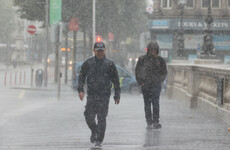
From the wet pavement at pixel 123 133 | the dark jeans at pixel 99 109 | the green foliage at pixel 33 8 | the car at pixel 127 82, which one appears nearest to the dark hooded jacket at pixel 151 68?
the wet pavement at pixel 123 133

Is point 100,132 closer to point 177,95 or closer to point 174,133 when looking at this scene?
point 174,133

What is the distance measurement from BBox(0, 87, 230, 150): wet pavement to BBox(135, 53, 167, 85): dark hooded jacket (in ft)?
3.03

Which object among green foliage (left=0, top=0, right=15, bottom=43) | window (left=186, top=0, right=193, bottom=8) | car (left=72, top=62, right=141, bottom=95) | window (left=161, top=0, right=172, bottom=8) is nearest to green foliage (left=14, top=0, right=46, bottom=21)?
car (left=72, top=62, right=141, bottom=95)

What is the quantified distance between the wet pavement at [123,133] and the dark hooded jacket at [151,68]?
924 millimetres

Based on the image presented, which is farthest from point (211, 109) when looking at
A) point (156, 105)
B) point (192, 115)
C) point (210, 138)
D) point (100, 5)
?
point (100, 5)

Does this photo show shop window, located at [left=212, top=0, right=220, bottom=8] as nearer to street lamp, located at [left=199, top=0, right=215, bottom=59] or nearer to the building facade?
the building facade

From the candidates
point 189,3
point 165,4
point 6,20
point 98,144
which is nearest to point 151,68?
point 98,144

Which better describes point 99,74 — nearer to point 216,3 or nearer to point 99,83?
Answer: point 99,83

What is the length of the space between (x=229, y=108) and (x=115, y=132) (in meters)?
2.59

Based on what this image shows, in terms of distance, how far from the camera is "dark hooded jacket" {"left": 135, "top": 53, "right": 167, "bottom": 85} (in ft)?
29.9

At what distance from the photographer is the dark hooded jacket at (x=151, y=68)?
911 cm

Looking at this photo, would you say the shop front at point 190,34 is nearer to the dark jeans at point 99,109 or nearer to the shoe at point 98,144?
the dark jeans at point 99,109

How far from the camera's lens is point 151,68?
9.16m

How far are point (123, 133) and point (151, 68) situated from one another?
1.27 meters
